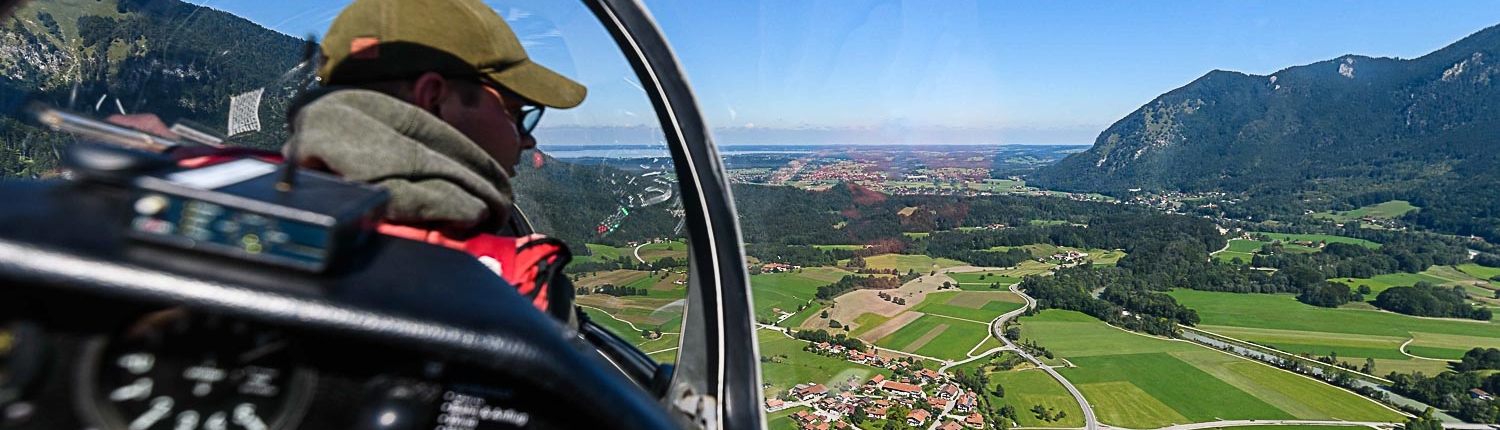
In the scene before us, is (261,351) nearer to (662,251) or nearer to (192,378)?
(192,378)

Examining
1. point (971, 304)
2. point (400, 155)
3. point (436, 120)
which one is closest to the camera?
point (400, 155)

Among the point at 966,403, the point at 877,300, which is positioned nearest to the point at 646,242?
the point at 966,403

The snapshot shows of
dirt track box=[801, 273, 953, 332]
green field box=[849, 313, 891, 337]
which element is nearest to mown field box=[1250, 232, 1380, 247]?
dirt track box=[801, 273, 953, 332]

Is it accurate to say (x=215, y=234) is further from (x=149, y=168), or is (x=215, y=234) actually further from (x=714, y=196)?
(x=714, y=196)

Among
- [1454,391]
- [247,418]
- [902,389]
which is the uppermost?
[247,418]

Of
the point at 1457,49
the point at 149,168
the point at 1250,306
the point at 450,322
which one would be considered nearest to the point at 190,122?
the point at 149,168
